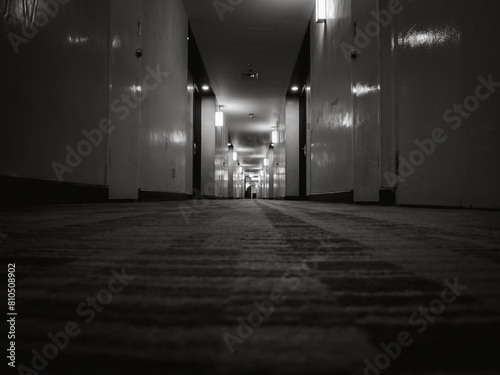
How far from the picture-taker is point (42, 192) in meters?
2.05

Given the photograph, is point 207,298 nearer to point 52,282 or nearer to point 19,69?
point 52,282

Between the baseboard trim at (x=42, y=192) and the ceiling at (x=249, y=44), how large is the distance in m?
3.95

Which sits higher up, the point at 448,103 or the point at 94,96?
the point at 94,96

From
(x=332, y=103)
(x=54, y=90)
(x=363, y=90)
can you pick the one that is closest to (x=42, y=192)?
(x=54, y=90)

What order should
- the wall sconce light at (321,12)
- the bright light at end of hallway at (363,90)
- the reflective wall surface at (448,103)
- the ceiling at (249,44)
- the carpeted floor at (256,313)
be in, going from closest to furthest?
the carpeted floor at (256,313)
the reflective wall surface at (448,103)
the bright light at end of hallway at (363,90)
the wall sconce light at (321,12)
the ceiling at (249,44)

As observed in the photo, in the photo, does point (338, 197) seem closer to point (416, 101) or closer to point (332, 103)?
point (332, 103)

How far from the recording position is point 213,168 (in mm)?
9531

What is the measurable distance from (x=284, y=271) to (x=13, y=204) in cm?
192

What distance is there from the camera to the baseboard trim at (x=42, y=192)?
174 cm

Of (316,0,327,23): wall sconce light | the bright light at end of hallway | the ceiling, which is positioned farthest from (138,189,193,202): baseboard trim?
(316,0,327,23): wall sconce light

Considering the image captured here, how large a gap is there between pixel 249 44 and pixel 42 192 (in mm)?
5418

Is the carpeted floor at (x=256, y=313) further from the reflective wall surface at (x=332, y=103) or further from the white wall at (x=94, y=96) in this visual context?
the reflective wall surface at (x=332, y=103)

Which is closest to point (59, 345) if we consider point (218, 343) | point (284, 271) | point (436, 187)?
point (218, 343)

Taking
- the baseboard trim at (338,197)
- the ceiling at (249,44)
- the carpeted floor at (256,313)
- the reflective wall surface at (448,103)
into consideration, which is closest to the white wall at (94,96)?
the ceiling at (249,44)
